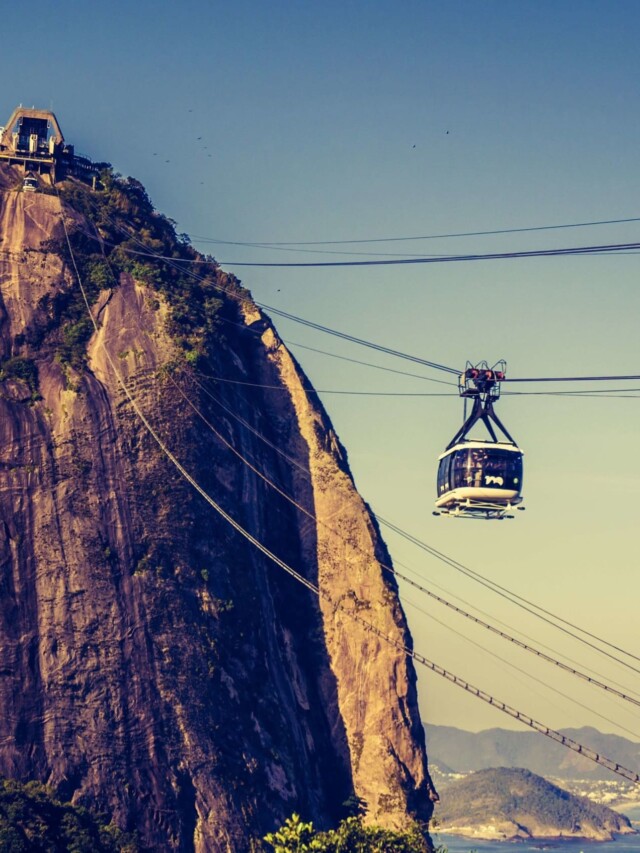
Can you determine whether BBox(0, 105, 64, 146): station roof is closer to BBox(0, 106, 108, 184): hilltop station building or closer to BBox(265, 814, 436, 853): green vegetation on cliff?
BBox(0, 106, 108, 184): hilltop station building

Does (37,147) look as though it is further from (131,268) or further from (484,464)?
(484,464)

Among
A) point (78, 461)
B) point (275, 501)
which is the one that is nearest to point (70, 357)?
point (78, 461)

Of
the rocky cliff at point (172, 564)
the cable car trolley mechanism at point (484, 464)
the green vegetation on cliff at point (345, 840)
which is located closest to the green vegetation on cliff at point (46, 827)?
the rocky cliff at point (172, 564)

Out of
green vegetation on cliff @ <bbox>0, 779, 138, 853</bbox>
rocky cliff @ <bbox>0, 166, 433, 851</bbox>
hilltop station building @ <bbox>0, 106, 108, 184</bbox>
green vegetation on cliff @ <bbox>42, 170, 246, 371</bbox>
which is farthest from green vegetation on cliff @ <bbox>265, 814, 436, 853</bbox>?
hilltop station building @ <bbox>0, 106, 108, 184</bbox>

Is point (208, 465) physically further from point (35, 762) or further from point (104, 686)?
point (35, 762)

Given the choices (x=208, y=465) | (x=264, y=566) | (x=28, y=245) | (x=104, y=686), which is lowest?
(x=104, y=686)
